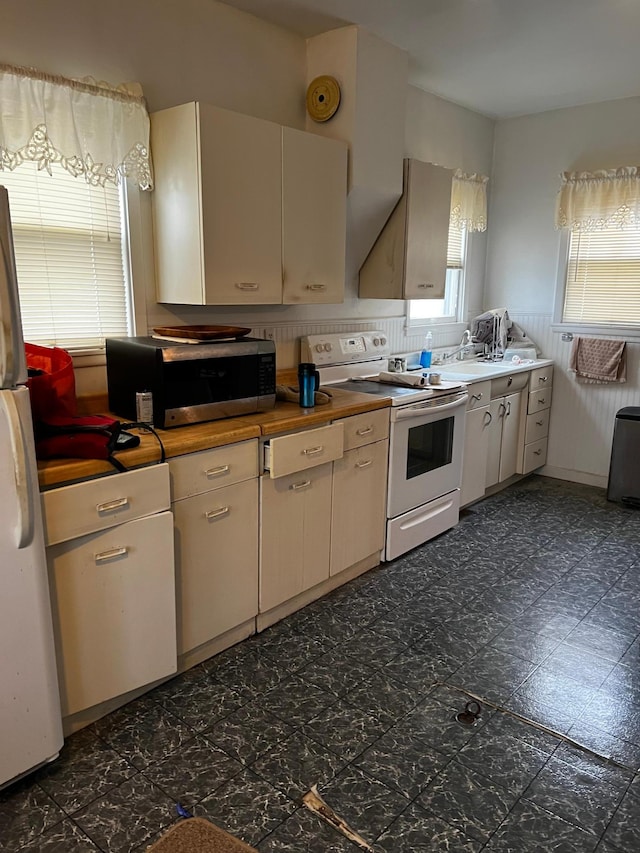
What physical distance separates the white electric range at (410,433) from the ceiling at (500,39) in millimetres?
1547

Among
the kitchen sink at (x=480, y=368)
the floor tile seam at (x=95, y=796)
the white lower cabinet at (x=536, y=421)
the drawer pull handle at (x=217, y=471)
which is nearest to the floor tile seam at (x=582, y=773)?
the floor tile seam at (x=95, y=796)

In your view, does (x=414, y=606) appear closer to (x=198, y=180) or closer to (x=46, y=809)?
(x=46, y=809)

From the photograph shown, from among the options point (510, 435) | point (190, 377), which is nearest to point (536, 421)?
point (510, 435)

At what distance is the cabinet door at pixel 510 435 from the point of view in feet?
14.3

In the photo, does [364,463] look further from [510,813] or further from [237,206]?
[510,813]

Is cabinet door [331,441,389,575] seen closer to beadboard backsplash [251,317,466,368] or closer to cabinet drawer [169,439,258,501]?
cabinet drawer [169,439,258,501]

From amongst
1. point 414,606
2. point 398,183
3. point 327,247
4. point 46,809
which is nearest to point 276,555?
point 414,606

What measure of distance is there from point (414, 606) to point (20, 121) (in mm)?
2537

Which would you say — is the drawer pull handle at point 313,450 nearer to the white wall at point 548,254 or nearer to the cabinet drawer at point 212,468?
the cabinet drawer at point 212,468

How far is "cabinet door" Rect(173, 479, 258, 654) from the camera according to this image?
89.7 inches

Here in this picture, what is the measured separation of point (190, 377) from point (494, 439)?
257 cm

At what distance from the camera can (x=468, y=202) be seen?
4.54 metres

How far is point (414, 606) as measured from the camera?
293cm

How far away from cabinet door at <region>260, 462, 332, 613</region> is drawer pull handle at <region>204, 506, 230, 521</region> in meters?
0.18
